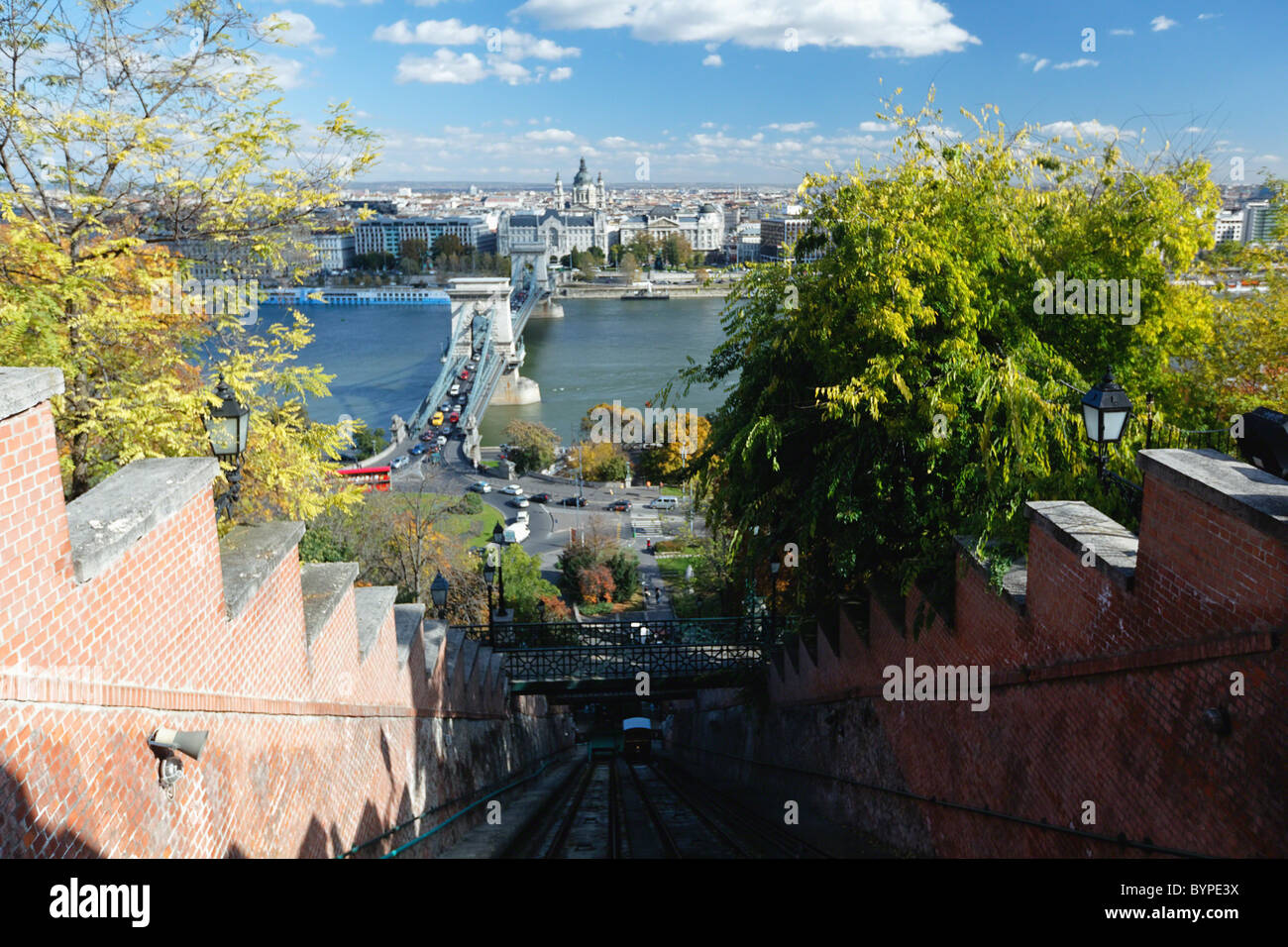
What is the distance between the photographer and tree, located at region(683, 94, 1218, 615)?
6.58m

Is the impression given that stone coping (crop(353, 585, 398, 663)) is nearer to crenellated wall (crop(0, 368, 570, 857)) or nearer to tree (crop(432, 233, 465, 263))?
crenellated wall (crop(0, 368, 570, 857))

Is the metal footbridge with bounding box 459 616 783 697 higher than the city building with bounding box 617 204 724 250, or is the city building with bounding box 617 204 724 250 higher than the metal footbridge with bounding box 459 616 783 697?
the city building with bounding box 617 204 724 250

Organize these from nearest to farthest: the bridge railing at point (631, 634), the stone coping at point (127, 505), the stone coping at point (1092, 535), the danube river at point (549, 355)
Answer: the stone coping at point (127, 505), the stone coping at point (1092, 535), the bridge railing at point (631, 634), the danube river at point (549, 355)

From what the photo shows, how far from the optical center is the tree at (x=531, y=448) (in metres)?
55.4

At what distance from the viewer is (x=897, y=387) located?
22.5 feet

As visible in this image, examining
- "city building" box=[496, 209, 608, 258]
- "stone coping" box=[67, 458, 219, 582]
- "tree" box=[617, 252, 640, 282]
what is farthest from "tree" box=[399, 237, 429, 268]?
"stone coping" box=[67, 458, 219, 582]

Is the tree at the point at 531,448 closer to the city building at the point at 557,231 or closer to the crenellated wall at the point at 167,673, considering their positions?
the crenellated wall at the point at 167,673

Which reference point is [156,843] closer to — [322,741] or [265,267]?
[322,741]

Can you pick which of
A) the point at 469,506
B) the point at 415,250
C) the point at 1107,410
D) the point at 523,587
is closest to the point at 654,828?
the point at 1107,410

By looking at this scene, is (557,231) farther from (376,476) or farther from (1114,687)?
(1114,687)

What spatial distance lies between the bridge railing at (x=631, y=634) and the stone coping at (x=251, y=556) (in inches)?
305

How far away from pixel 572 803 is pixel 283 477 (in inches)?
225

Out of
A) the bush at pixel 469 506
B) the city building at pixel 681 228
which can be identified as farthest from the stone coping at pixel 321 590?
the city building at pixel 681 228

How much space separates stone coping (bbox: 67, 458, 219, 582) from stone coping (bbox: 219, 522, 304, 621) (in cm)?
62
